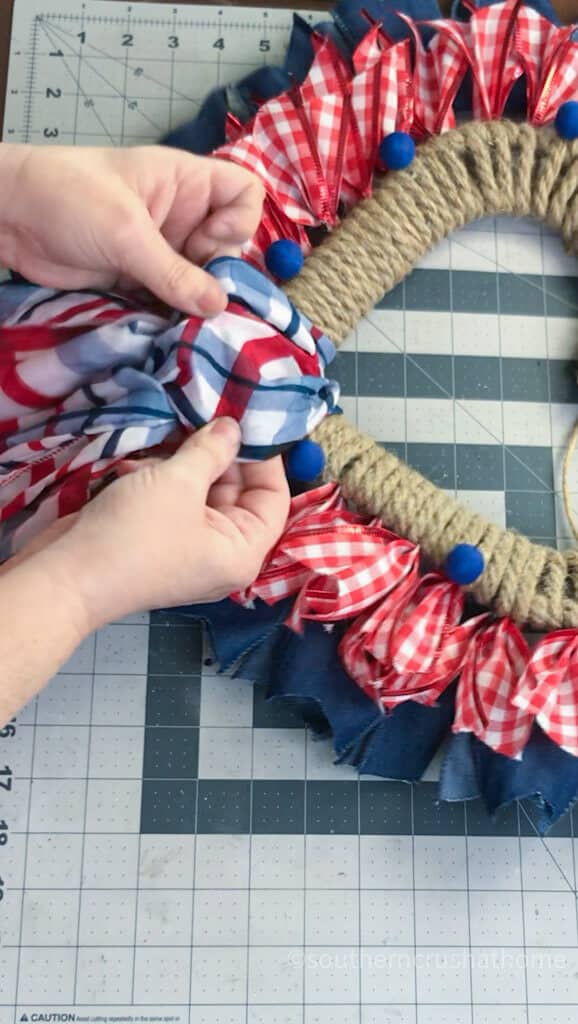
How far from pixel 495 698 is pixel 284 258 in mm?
390

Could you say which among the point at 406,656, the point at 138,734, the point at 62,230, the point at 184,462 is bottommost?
the point at 138,734

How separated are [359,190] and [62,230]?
11.0 inches

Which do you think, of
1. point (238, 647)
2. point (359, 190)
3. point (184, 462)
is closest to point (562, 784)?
point (238, 647)

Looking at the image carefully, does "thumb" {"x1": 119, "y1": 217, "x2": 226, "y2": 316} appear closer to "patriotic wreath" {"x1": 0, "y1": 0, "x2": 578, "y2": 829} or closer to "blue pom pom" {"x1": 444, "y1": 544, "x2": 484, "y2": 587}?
"patriotic wreath" {"x1": 0, "y1": 0, "x2": 578, "y2": 829}

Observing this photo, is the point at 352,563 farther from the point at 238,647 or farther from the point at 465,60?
the point at 465,60

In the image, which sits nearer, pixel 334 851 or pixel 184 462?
pixel 184 462

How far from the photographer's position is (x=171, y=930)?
746mm

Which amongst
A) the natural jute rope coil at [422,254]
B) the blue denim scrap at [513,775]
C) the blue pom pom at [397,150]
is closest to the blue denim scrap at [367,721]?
the blue denim scrap at [513,775]

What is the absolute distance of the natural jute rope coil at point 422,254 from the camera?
72 cm

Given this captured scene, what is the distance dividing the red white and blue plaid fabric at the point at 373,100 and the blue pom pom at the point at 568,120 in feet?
0.05

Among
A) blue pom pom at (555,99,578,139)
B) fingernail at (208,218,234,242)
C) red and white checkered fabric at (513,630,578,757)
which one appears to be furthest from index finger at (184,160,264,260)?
red and white checkered fabric at (513,630,578,757)

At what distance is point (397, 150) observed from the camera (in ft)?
2.43

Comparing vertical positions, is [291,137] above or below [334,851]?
above

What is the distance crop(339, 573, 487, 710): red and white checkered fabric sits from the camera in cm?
70
